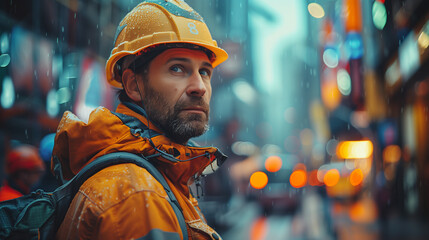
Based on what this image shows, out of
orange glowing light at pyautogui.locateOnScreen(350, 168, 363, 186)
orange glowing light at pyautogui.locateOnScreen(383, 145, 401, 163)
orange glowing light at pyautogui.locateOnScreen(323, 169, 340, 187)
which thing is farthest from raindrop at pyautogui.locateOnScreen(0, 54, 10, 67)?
orange glowing light at pyautogui.locateOnScreen(350, 168, 363, 186)

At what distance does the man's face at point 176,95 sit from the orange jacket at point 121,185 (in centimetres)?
10

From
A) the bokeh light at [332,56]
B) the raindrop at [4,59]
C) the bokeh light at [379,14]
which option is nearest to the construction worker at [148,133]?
the raindrop at [4,59]

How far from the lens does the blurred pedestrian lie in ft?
14.3

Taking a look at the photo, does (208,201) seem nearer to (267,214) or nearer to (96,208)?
(267,214)

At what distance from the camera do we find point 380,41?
55.6 ft

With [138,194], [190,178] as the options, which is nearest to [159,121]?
[190,178]

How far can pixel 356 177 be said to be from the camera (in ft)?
63.3

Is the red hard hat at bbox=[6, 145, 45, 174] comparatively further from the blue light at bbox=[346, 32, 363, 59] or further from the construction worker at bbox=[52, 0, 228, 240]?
the blue light at bbox=[346, 32, 363, 59]

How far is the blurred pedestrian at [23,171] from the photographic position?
14.3ft

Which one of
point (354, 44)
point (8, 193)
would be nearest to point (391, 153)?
point (354, 44)

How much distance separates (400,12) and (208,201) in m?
9.28

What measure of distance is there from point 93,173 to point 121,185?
22cm

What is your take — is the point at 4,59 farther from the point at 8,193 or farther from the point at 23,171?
the point at 8,193

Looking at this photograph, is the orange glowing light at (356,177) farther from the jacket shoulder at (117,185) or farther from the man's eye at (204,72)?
the jacket shoulder at (117,185)
